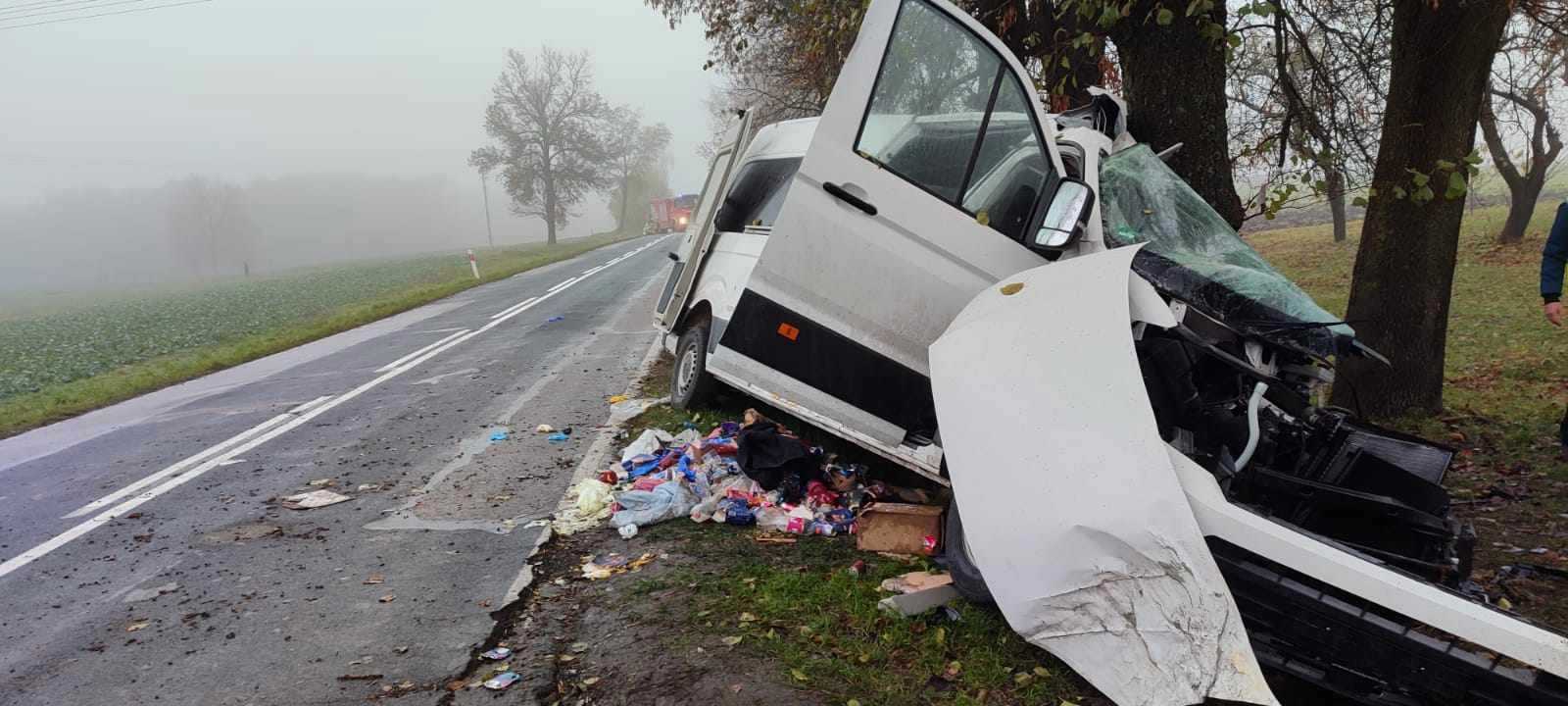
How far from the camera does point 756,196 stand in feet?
20.5

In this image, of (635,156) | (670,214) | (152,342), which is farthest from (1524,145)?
(635,156)

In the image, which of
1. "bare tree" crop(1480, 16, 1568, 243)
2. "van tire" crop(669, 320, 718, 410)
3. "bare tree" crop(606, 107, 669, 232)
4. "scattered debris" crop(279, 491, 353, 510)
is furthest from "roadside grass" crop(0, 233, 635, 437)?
"bare tree" crop(606, 107, 669, 232)

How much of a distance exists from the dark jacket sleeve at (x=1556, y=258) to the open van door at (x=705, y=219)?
4886mm

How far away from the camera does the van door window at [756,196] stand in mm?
5846

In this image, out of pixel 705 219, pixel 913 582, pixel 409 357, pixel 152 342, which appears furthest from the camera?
pixel 152 342

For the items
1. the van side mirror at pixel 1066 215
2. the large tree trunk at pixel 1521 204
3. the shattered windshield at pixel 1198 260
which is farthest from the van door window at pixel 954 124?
the large tree trunk at pixel 1521 204

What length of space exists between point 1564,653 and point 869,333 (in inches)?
108

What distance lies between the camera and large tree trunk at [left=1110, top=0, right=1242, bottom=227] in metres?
5.65

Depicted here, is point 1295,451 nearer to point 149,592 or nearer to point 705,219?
point 705,219

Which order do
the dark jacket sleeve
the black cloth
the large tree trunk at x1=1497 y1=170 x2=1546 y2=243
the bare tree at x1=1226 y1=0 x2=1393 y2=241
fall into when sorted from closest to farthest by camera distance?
the black cloth < the dark jacket sleeve < the bare tree at x1=1226 y1=0 x2=1393 y2=241 < the large tree trunk at x1=1497 y1=170 x2=1546 y2=243

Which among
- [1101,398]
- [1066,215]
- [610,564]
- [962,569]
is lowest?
[610,564]

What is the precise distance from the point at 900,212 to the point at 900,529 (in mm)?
1490

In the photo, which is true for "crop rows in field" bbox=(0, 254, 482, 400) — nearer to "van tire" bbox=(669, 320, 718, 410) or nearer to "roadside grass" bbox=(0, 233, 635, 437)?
"roadside grass" bbox=(0, 233, 635, 437)

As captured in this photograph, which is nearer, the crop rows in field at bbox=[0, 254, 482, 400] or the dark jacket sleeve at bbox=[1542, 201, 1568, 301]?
the dark jacket sleeve at bbox=[1542, 201, 1568, 301]
